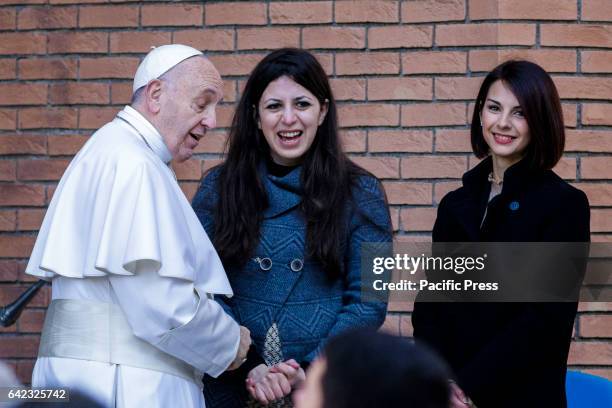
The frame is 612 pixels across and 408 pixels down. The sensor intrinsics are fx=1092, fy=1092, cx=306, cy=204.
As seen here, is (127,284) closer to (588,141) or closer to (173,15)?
(173,15)

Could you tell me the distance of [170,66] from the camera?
3.60m

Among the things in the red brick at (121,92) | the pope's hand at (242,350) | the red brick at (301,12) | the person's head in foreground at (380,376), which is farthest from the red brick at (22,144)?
the person's head in foreground at (380,376)

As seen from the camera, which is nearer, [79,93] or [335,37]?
[335,37]

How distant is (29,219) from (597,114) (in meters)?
2.66

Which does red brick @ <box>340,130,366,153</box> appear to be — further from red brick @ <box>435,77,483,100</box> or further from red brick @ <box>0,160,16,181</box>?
red brick @ <box>0,160,16,181</box>

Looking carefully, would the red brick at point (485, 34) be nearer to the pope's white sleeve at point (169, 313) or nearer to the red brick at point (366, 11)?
the red brick at point (366, 11)

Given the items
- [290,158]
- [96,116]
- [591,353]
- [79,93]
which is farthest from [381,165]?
[79,93]

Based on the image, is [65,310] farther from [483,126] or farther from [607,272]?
[607,272]

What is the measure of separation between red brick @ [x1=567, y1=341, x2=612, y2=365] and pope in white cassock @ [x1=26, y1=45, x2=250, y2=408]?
1936 mm

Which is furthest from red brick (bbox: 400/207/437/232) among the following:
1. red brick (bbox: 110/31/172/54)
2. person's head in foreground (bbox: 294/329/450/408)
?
person's head in foreground (bbox: 294/329/450/408)

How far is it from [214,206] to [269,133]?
1.09ft

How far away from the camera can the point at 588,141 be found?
4836 millimetres

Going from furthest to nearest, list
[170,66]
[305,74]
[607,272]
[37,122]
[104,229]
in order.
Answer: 1. [37,122]
2. [607,272]
3. [305,74]
4. [170,66]
5. [104,229]

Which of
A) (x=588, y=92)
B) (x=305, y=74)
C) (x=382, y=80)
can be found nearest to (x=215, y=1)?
(x=382, y=80)
